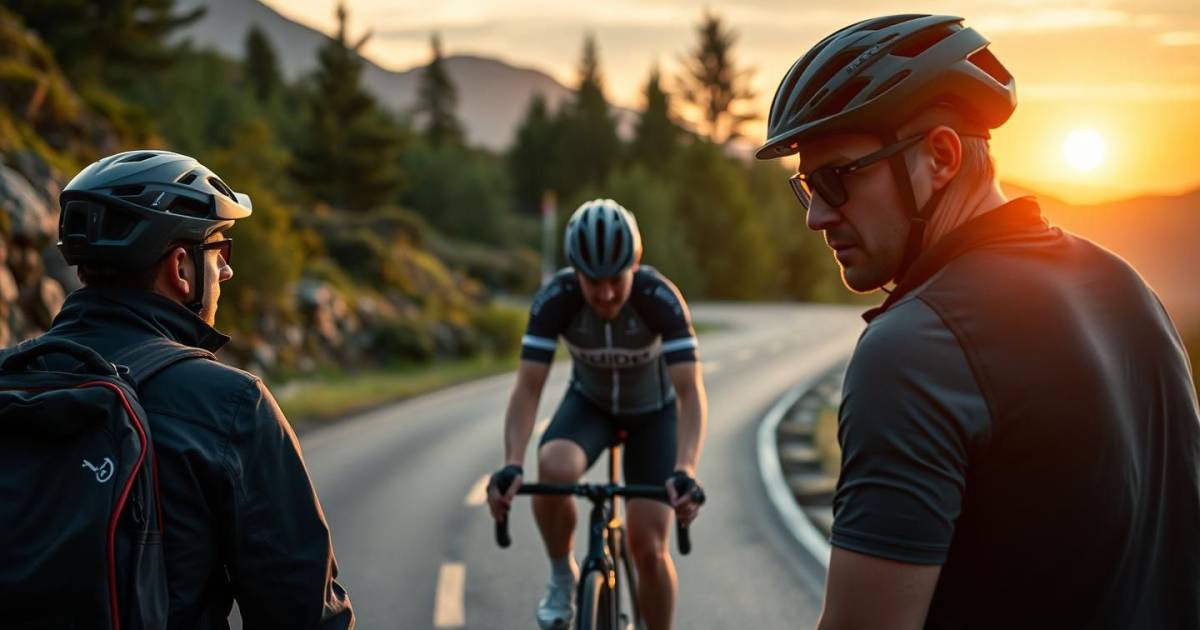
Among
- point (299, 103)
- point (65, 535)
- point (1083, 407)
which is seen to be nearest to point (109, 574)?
point (65, 535)

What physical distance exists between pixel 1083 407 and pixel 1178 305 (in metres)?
15.4

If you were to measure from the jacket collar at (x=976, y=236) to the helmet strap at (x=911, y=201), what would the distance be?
0.11 ft

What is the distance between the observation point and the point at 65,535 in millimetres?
1944

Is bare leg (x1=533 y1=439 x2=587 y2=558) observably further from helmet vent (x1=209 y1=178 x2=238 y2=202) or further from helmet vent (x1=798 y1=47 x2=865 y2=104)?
helmet vent (x1=798 y1=47 x2=865 y2=104)

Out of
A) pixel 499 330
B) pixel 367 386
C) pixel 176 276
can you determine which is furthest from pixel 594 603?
pixel 499 330

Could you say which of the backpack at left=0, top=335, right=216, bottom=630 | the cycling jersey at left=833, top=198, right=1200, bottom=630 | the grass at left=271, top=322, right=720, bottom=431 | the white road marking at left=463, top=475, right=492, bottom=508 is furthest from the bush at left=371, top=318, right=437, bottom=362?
the cycling jersey at left=833, top=198, right=1200, bottom=630

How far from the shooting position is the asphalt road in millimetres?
6730

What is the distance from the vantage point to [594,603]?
4480 millimetres

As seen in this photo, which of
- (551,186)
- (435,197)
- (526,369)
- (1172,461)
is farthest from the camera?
(551,186)

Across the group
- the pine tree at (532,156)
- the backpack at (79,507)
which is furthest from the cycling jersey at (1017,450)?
the pine tree at (532,156)

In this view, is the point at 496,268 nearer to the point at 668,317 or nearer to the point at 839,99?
the point at 668,317

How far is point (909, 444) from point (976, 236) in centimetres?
40

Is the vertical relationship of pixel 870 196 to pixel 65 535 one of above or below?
above

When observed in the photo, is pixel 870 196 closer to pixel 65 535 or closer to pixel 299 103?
pixel 65 535
